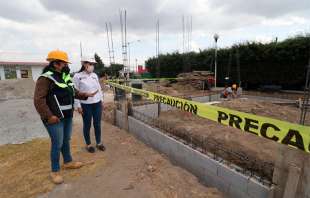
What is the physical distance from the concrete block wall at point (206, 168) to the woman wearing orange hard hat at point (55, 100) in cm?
163

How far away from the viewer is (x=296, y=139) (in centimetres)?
155

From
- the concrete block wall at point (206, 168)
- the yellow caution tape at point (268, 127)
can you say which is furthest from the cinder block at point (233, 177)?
the yellow caution tape at point (268, 127)

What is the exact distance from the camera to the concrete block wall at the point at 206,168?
81.0 inches

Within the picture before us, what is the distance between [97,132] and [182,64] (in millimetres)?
14324

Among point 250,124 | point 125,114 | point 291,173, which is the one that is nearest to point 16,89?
point 125,114

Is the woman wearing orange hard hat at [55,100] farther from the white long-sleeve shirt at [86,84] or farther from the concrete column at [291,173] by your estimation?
the concrete column at [291,173]

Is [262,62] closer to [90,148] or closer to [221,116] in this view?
[221,116]

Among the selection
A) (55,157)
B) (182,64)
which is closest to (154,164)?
(55,157)

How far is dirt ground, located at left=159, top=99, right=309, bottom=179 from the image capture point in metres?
2.96

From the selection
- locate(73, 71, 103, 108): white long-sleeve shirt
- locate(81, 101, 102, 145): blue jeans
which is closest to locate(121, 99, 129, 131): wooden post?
locate(81, 101, 102, 145): blue jeans

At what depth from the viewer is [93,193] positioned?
7.32ft

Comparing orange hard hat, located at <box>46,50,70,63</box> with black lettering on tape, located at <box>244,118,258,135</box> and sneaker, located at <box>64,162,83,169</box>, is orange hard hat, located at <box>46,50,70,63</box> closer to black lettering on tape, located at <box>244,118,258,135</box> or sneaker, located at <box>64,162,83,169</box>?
sneaker, located at <box>64,162,83,169</box>

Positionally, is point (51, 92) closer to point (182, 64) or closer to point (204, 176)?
point (204, 176)

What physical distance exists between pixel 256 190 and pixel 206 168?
693mm
